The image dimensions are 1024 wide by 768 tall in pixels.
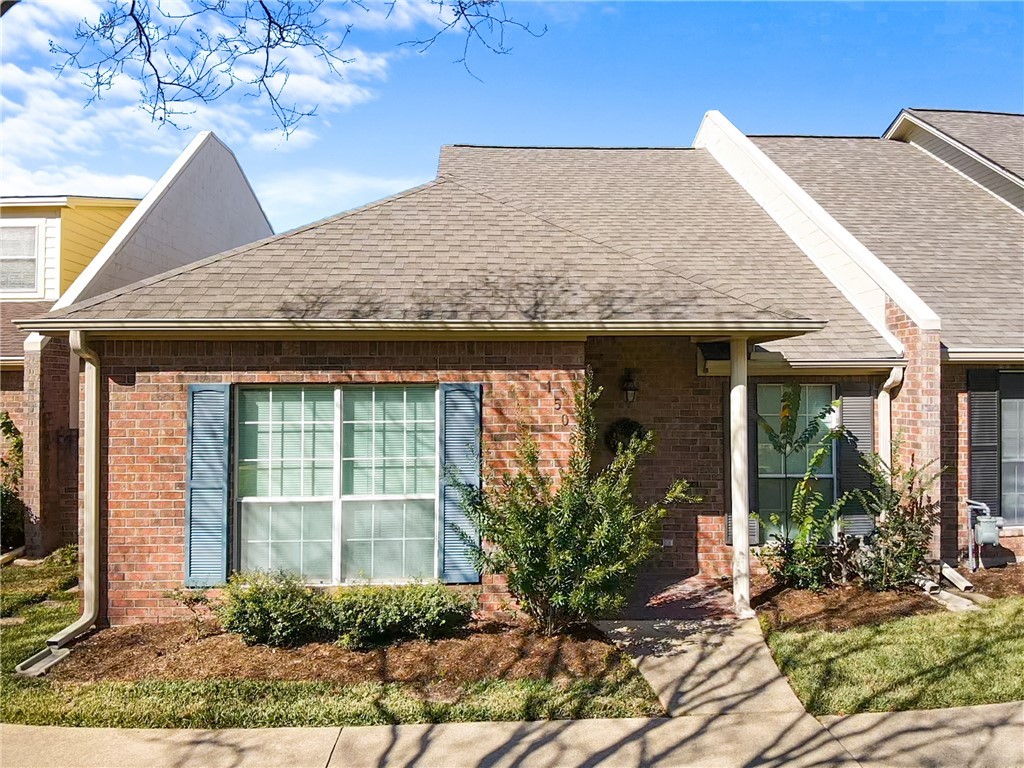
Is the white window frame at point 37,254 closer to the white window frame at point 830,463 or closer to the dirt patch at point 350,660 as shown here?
the dirt patch at point 350,660

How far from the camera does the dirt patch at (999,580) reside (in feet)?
24.9

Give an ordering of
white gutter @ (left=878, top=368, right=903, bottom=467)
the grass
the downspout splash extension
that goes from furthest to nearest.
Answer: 1. white gutter @ (left=878, top=368, right=903, bottom=467)
2. the grass
3. the downspout splash extension

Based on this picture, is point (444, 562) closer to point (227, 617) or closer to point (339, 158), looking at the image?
point (227, 617)

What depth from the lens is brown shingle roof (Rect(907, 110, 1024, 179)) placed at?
12.0m

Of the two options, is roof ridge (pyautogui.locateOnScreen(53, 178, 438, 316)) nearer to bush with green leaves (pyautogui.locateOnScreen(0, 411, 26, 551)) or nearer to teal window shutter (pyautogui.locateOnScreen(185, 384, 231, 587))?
teal window shutter (pyautogui.locateOnScreen(185, 384, 231, 587))

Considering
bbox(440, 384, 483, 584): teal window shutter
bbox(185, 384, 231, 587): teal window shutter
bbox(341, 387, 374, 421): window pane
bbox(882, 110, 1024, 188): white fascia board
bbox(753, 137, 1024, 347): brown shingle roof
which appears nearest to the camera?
bbox(185, 384, 231, 587): teal window shutter

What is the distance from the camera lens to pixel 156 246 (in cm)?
1173

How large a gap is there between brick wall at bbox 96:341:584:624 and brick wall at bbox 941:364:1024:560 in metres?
5.11

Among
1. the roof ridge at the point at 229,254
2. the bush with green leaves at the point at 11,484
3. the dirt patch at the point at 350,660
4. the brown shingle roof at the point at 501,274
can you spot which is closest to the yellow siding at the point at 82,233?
the bush with green leaves at the point at 11,484

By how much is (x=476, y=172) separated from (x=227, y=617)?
9.26 metres

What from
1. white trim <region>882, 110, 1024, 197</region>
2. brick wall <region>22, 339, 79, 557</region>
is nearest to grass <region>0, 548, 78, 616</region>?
brick wall <region>22, 339, 79, 557</region>

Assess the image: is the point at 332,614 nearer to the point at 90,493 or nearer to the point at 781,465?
the point at 90,493

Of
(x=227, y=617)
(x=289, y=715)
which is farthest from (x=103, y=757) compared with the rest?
(x=227, y=617)

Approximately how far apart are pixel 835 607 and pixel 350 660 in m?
4.77
